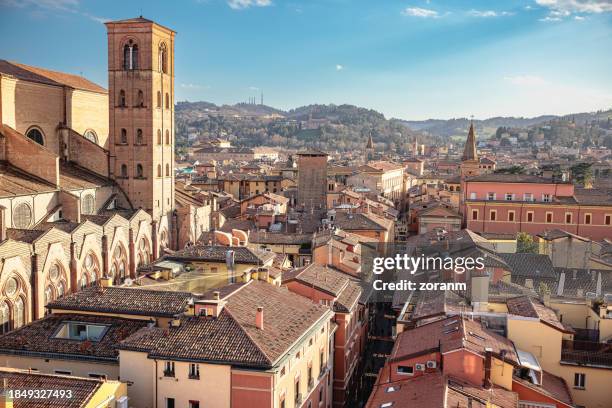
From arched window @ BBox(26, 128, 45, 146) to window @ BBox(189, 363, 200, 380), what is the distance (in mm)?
31229

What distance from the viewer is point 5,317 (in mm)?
29906

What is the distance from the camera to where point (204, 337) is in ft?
60.7

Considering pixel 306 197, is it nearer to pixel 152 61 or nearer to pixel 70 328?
pixel 152 61

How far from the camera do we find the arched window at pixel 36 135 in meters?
43.9

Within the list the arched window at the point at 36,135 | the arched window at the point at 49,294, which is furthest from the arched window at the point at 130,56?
the arched window at the point at 49,294

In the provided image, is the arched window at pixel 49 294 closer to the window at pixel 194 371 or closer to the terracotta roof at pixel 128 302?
the terracotta roof at pixel 128 302

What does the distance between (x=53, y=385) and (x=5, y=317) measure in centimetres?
1612

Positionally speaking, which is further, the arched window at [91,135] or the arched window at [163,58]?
the arched window at [91,135]

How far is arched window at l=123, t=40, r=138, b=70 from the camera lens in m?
48.1

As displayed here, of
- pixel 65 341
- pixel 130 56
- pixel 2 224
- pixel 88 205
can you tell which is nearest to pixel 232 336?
pixel 65 341

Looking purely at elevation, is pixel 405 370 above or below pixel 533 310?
below

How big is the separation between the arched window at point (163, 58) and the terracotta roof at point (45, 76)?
19.9 ft

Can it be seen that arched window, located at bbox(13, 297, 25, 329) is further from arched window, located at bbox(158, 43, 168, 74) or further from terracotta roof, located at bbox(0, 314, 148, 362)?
arched window, located at bbox(158, 43, 168, 74)

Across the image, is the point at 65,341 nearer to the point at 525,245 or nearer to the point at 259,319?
the point at 259,319
